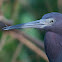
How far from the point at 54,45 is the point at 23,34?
69cm

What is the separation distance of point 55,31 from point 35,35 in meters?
0.79

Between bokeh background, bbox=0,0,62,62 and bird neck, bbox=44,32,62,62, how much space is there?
2.07ft

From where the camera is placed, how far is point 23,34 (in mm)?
1962

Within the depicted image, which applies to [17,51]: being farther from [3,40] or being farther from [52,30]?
[52,30]

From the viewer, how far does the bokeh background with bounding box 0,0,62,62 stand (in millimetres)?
2006

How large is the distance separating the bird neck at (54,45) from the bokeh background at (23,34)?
0.63 m

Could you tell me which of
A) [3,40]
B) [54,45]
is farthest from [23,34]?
[54,45]

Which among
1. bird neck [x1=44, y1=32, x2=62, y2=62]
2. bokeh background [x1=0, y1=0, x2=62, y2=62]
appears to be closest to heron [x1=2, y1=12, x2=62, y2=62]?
bird neck [x1=44, y1=32, x2=62, y2=62]

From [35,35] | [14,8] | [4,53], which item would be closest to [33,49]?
[35,35]

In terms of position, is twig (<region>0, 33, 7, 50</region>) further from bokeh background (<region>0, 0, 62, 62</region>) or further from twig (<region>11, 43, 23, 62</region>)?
twig (<region>11, 43, 23, 62</region>)

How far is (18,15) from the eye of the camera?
7.23ft

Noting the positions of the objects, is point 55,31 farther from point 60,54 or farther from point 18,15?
point 18,15

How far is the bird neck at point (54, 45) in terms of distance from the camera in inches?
50.9

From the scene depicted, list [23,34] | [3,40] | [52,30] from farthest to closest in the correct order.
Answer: [3,40]
[23,34]
[52,30]
